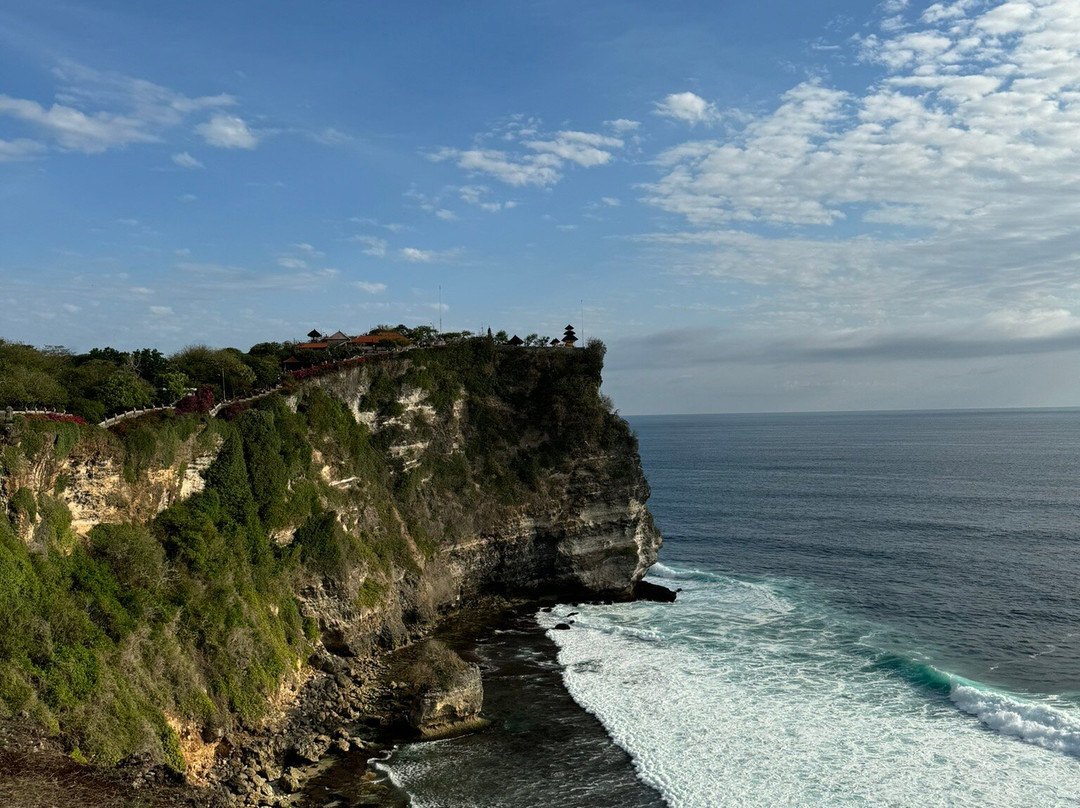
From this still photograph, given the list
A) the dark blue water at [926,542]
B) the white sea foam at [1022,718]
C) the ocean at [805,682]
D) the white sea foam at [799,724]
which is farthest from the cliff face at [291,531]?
the white sea foam at [1022,718]

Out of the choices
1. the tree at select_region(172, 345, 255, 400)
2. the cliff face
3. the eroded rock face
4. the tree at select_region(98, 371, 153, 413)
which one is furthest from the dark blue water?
the tree at select_region(98, 371, 153, 413)

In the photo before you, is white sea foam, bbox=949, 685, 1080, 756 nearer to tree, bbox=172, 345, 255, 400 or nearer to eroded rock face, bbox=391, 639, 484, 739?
eroded rock face, bbox=391, 639, 484, 739

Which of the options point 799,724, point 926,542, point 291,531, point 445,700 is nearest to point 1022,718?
point 799,724

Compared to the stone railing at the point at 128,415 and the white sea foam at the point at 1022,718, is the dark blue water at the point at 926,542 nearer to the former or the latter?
the white sea foam at the point at 1022,718

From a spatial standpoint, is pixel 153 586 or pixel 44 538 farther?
pixel 153 586

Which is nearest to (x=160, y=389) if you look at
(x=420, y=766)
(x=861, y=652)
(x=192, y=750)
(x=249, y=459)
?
(x=249, y=459)

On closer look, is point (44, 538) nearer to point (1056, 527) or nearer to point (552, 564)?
point (552, 564)

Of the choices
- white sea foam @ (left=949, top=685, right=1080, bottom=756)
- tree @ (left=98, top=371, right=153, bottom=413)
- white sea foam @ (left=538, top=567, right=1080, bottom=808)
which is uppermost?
tree @ (left=98, top=371, right=153, bottom=413)
